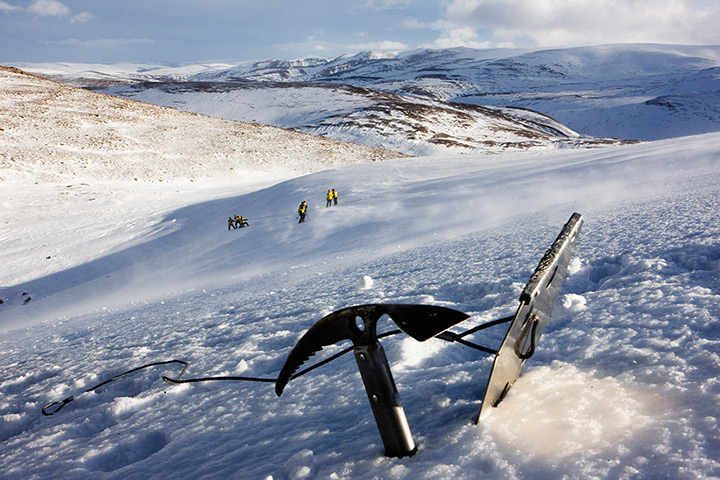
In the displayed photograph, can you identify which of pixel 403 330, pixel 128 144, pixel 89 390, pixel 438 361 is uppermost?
pixel 128 144

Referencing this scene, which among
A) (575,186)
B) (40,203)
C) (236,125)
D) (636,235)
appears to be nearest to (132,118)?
(236,125)

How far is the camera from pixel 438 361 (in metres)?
2.43

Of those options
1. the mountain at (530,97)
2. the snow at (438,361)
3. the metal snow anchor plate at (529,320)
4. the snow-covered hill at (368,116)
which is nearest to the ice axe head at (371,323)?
the metal snow anchor plate at (529,320)

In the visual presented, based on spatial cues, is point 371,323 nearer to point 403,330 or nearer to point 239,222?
point 403,330

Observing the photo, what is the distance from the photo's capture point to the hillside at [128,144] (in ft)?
74.3

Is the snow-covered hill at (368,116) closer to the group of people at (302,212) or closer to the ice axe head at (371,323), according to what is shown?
the group of people at (302,212)

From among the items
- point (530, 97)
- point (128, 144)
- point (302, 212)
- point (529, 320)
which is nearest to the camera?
point (529, 320)

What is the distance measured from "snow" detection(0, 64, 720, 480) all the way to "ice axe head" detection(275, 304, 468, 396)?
569 mm

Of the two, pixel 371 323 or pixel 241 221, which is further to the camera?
pixel 241 221

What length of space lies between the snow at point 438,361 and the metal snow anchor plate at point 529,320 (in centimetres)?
15

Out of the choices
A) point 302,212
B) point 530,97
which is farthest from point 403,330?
point 530,97

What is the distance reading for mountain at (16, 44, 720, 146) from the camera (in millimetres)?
43094

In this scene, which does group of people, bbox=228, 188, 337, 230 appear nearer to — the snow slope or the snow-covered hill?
the snow slope

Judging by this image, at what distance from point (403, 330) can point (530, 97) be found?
95.4 m
